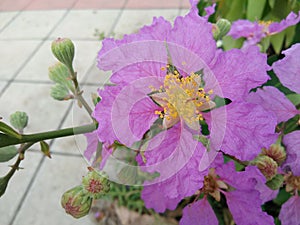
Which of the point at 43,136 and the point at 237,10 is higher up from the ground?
the point at 237,10

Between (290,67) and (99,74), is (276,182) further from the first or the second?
(99,74)

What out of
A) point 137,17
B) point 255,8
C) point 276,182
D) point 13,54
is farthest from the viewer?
point 137,17

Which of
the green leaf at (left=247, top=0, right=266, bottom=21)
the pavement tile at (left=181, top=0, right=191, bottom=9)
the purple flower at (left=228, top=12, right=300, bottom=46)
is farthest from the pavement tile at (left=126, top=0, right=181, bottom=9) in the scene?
the purple flower at (left=228, top=12, right=300, bottom=46)

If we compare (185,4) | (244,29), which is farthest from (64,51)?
(185,4)

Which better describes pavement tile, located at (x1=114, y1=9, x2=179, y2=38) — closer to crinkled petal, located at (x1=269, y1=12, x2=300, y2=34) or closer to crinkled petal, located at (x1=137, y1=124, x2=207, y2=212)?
crinkled petal, located at (x1=269, y1=12, x2=300, y2=34)

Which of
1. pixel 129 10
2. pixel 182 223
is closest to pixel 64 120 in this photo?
pixel 129 10

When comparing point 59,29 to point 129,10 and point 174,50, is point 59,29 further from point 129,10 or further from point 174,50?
point 174,50
